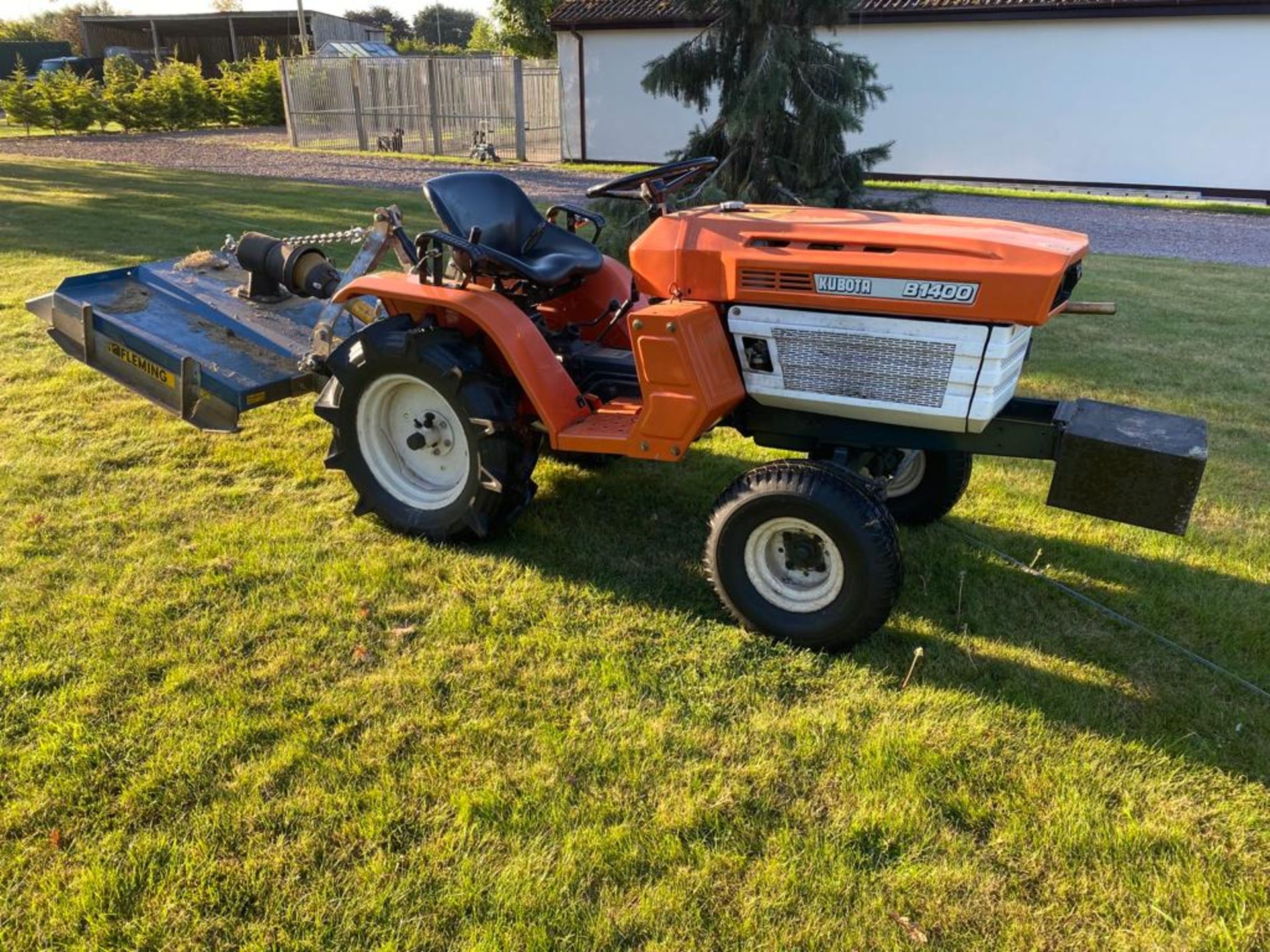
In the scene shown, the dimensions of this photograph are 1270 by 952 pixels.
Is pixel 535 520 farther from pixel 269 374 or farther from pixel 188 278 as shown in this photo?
pixel 188 278

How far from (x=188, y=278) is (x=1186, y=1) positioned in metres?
15.1

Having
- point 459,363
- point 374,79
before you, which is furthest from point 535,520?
point 374,79

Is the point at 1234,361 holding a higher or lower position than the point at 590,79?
lower

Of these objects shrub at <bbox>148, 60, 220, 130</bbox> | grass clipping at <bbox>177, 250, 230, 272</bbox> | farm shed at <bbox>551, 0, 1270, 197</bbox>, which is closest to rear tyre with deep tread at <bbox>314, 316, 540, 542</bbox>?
grass clipping at <bbox>177, 250, 230, 272</bbox>

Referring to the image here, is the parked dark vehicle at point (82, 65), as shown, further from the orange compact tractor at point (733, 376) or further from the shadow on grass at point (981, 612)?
the shadow on grass at point (981, 612)

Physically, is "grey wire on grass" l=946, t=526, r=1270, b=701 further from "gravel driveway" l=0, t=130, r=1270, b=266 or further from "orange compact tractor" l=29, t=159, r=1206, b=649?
"gravel driveway" l=0, t=130, r=1270, b=266

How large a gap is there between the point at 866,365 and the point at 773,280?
0.39m

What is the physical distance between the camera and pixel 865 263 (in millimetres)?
2715

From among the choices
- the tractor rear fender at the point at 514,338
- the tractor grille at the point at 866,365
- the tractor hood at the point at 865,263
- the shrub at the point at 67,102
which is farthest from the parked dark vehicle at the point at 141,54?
the tractor grille at the point at 866,365

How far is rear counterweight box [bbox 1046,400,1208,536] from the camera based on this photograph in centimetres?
260

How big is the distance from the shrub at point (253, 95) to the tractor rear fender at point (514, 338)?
25562mm

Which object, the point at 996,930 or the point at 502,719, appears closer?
the point at 996,930

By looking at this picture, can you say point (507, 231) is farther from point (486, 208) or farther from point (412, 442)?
point (412, 442)

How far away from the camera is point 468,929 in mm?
2002
